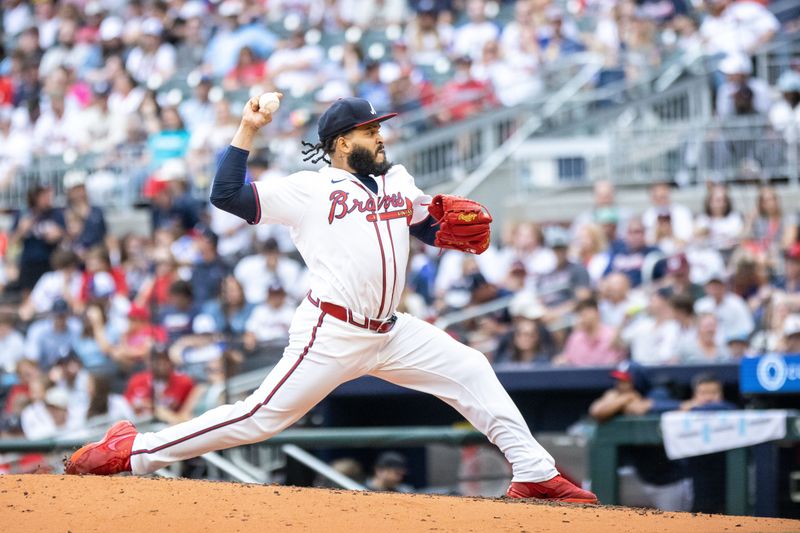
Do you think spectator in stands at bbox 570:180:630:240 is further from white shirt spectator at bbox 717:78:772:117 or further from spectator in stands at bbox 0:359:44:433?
spectator in stands at bbox 0:359:44:433

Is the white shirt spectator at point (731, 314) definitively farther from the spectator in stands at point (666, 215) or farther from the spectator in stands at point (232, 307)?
the spectator in stands at point (232, 307)

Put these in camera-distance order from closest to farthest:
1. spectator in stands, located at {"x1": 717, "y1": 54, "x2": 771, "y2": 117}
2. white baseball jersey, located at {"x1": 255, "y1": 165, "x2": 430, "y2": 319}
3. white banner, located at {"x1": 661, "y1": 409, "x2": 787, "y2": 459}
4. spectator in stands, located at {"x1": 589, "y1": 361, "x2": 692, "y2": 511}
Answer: white baseball jersey, located at {"x1": 255, "y1": 165, "x2": 430, "y2": 319}, white banner, located at {"x1": 661, "y1": 409, "x2": 787, "y2": 459}, spectator in stands, located at {"x1": 589, "y1": 361, "x2": 692, "y2": 511}, spectator in stands, located at {"x1": 717, "y1": 54, "x2": 771, "y2": 117}

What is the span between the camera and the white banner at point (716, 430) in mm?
7070

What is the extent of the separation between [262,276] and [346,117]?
17.2 ft

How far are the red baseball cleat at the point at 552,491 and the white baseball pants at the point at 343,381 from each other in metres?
0.04

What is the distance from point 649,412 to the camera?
25.3ft

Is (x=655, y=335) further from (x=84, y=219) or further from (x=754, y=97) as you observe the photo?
(x=84, y=219)

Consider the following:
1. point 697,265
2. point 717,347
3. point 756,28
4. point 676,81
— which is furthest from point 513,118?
point 717,347

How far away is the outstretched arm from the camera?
16.7ft

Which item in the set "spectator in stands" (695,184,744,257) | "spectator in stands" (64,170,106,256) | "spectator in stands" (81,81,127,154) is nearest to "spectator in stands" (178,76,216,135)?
"spectator in stands" (81,81,127,154)

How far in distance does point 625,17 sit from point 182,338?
6399mm

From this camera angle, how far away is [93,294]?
11.3 meters

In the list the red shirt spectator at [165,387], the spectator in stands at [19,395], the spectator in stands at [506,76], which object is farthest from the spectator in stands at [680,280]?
the spectator in stands at [19,395]

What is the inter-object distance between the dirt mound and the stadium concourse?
1413 millimetres
